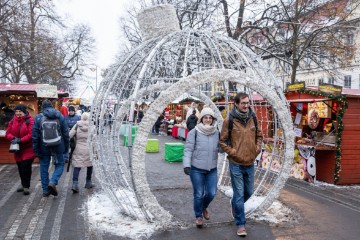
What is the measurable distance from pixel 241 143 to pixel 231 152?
0.58 ft

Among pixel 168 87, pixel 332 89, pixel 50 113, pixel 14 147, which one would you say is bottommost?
pixel 14 147

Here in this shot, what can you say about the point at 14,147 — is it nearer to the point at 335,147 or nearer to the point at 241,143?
the point at 241,143

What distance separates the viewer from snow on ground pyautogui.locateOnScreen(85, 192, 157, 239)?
181 inches

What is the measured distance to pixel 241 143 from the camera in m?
4.46

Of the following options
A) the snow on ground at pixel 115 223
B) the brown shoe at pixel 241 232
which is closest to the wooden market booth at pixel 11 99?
the snow on ground at pixel 115 223

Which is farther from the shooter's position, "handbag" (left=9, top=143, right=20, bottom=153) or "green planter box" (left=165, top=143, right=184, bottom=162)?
"green planter box" (left=165, top=143, right=184, bottom=162)

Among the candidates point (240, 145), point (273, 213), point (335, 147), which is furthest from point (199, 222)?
point (335, 147)

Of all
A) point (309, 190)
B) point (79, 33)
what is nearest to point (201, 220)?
point (309, 190)

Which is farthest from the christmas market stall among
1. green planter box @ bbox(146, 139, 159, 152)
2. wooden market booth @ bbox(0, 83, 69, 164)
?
wooden market booth @ bbox(0, 83, 69, 164)

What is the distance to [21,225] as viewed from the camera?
4949 millimetres

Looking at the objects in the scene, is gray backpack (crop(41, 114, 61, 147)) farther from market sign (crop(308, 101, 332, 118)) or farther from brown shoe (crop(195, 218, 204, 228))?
market sign (crop(308, 101, 332, 118))

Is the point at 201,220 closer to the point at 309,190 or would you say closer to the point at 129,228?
the point at 129,228

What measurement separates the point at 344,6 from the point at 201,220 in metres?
16.6

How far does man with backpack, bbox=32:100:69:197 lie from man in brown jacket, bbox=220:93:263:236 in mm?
3210
